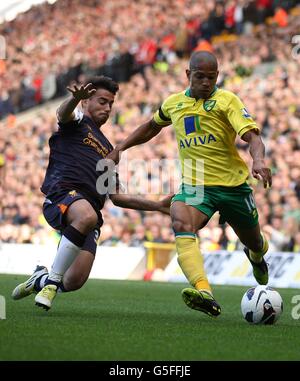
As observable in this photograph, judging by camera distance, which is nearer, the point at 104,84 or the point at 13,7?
the point at 104,84

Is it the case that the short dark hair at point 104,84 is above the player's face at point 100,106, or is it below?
above

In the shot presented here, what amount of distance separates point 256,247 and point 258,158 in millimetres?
1596

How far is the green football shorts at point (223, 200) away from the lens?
9.02m

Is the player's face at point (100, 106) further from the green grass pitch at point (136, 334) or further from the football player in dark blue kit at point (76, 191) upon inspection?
the green grass pitch at point (136, 334)

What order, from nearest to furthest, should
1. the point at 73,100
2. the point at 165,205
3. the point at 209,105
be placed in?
1. the point at 73,100
2. the point at 209,105
3. the point at 165,205

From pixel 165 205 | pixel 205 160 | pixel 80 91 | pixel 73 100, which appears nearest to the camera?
pixel 80 91

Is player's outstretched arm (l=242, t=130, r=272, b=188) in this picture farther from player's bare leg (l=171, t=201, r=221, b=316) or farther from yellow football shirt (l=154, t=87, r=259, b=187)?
player's bare leg (l=171, t=201, r=221, b=316)

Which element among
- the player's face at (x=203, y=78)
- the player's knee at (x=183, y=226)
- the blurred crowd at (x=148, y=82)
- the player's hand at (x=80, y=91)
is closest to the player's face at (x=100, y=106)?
the player's hand at (x=80, y=91)

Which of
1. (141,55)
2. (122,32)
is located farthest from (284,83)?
(122,32)

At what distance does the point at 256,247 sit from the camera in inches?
383

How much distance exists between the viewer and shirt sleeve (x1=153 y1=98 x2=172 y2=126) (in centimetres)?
948

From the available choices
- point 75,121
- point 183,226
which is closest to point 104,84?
point 75,121

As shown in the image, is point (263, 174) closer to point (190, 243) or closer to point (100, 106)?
point (190, 243)
